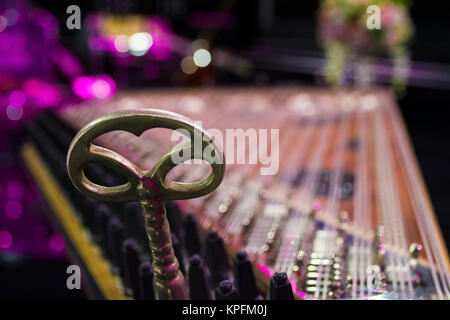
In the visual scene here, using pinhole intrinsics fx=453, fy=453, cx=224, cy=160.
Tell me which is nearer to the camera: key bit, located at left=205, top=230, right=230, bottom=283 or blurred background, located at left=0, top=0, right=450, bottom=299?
key bit, located at left=205, top=230, right=230, bottom=283

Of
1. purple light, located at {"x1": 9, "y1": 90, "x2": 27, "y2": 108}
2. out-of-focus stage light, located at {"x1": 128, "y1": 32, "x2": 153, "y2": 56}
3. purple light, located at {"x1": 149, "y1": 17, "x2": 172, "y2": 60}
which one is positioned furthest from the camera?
purple light, located at {"x1": 149, "y1": 17, "x2": 172, "y2": 60}

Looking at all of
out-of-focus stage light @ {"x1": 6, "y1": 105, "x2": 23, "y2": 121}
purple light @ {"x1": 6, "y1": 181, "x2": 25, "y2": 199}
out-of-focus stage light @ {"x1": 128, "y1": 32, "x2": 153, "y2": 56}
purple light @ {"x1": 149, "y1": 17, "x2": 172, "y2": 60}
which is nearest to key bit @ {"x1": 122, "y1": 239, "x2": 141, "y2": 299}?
purple light @ {"x1": 6, "y1": 181, "x2": 25, "y2": 199}

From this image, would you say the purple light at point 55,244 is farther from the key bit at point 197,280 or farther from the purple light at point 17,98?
the key bit at point 197,280

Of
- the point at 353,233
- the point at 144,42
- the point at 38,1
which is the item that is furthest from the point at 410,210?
the point at 38,1

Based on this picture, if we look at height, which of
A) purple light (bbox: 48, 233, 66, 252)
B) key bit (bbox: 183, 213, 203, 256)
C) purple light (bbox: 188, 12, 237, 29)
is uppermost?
purple light (bbox: 188, 12, 237, 29)

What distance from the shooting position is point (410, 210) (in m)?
1.20

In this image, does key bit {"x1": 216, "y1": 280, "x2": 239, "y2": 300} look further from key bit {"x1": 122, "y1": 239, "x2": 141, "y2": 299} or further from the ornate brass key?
key bit {"x1": 122, "y1": 239, "x2": 141, "y2": 299}

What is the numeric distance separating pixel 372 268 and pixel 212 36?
337 inches

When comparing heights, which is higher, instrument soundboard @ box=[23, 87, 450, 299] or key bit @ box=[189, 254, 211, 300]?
key bit @ box=[189, 254, 211, 300]

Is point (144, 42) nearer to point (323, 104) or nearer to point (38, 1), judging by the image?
point (38, 1)

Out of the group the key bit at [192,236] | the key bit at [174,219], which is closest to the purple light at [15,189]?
the key bit at [174,219]

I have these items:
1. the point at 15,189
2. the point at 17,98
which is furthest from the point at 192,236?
the point at 17,98

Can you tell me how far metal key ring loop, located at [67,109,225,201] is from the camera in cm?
59
